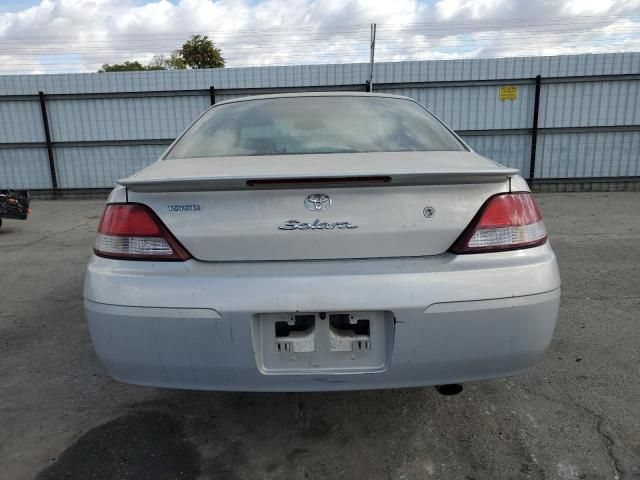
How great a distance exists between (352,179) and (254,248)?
0.42 meters

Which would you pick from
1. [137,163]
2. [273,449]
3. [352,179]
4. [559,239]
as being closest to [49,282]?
[273,449]

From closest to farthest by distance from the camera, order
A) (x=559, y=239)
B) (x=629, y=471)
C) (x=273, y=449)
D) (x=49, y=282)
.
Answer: (x=629, y=471)
(x=273, y=449)
(x=49, y=282)
(x=559, y=239)

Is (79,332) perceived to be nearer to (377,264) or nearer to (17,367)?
(17,367)

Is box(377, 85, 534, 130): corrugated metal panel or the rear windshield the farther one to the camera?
box(377, 85, 534, 130): corrugated metal panel

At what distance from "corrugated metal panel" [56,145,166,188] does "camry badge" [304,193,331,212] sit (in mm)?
10117

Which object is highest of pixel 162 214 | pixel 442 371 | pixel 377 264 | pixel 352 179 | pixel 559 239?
pixel 352 179

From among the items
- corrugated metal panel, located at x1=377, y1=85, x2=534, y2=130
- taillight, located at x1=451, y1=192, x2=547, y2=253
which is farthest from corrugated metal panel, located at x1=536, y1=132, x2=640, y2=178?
taillight, located at x1=451, y1=192, x2=547, y2=253

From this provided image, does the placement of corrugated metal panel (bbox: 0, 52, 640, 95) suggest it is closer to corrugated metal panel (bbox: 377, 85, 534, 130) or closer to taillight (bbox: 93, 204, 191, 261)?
corrugated metal panel (bbox: 377, 85, 534, 130)

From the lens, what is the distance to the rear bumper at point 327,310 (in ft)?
5.23

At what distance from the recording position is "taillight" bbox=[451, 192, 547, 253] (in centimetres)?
169

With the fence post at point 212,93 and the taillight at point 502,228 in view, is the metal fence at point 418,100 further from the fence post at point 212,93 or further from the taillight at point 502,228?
the taillight at point 502,228

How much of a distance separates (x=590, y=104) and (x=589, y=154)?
1.08m

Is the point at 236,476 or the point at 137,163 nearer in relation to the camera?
the point at 236,476

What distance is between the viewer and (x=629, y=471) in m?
1.82
